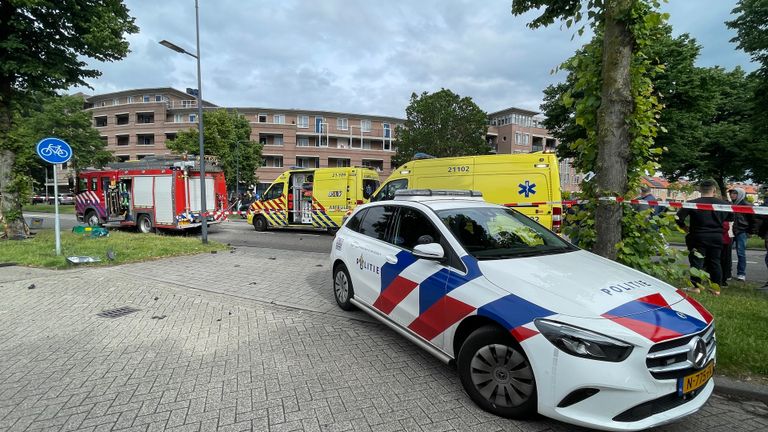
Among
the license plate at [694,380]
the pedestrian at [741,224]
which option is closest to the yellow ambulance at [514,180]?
the pedestrian at [741,224]

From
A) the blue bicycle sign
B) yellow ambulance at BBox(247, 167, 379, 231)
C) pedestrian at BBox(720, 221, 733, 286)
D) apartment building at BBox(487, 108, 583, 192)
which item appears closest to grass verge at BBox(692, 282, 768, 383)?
pedestrian at BBox(720, 221, 733, 286)

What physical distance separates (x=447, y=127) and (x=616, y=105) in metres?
39.1

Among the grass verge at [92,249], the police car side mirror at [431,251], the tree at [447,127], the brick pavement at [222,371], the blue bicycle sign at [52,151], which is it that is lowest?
the brick pavement at [222,371]

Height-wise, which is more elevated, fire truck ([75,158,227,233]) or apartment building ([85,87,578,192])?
apartment building ([85,87,578,192])

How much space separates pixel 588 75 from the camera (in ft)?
16.2

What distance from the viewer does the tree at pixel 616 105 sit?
14.9 ft

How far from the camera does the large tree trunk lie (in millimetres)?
4566

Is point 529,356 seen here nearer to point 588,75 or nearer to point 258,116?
point 588,75

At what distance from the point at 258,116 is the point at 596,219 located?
56.8 m

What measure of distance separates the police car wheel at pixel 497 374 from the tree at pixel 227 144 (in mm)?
30677

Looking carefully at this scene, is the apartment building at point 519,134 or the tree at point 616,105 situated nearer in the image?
the tree at point 616,105

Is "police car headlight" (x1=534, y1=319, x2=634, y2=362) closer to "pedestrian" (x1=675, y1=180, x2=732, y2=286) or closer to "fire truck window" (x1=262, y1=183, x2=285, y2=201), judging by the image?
"pedestrian" (x1=675, y1=180, x2=732, y2=286)

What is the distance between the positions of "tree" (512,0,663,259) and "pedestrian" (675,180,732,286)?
77.2 inches

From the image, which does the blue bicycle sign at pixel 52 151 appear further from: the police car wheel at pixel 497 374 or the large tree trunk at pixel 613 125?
the large tree trunk at pixel 613 125
